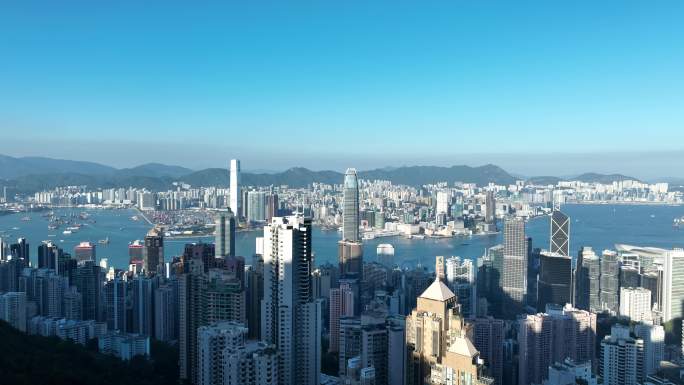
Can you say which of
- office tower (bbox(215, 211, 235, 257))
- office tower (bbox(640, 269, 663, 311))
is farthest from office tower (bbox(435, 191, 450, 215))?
office tower (bbox(640, 269, 663, 311))

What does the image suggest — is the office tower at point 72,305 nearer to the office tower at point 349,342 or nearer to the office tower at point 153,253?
the office tower at point 153,253

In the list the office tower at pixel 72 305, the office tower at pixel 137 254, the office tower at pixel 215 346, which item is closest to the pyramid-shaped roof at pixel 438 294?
the office tower at pixel 215 346

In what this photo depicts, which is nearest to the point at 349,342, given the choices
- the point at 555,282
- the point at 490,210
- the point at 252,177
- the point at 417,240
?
the point at 555,282

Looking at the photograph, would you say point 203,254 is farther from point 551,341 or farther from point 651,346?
point 651,346

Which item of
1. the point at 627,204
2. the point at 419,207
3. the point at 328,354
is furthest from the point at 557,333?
the point at 627,204

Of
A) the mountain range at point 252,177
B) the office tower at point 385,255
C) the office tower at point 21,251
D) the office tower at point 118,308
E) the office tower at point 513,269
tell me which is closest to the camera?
the office tower at point 118,308

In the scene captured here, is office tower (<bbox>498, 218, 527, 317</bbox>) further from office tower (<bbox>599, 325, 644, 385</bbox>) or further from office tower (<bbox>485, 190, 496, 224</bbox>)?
office tower (<bbox>485, 190, 496, 224</bbox>)
